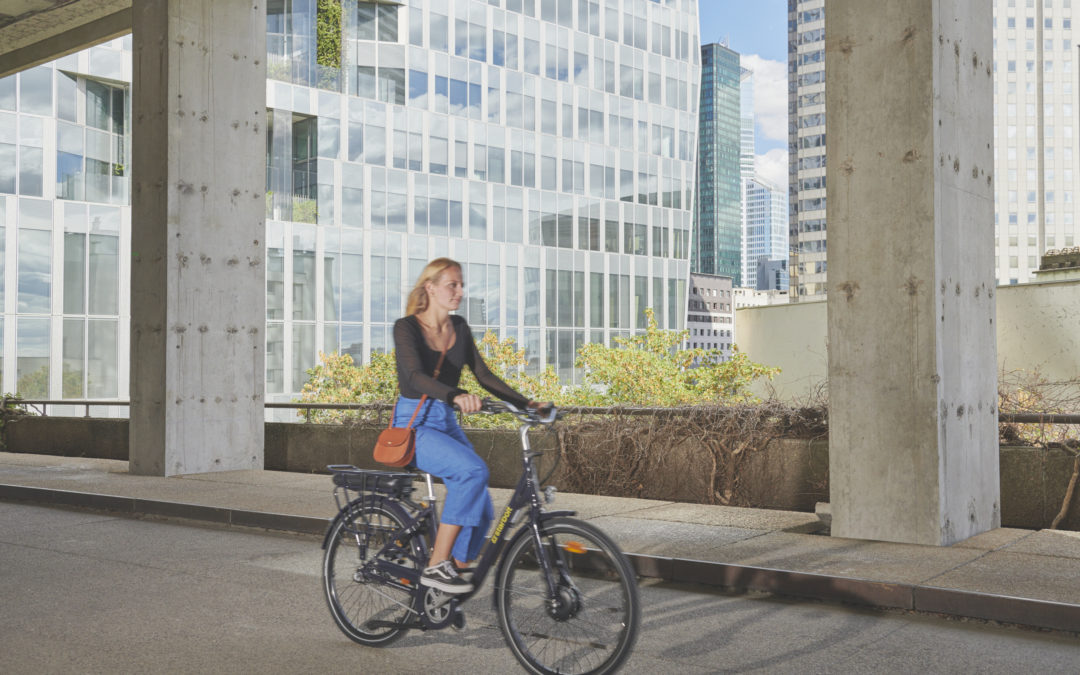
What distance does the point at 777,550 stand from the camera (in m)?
7.46

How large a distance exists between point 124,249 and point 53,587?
1269 inches

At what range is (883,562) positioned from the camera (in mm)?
7023

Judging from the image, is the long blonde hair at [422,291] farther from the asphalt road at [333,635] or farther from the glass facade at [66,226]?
the glass facade at [66,226]

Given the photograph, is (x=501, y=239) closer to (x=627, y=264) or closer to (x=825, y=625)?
(x=627, y=264)

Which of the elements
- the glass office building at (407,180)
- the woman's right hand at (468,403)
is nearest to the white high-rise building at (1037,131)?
the glass office building at (407,180)

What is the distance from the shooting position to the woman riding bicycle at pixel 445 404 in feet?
16.2

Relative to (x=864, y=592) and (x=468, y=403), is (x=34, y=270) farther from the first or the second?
(x=468, y=403)

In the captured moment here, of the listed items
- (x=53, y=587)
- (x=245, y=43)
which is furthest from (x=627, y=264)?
(x=53, y=587)

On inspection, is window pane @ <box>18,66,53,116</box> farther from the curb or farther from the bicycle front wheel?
the bicycle front wheel

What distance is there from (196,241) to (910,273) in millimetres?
9009

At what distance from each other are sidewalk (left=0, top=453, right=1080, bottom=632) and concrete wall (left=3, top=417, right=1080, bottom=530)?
1.55 feet

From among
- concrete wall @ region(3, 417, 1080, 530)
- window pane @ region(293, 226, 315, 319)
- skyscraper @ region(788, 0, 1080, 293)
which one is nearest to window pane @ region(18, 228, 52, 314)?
window pane @ region(293, 226, 315, 319)

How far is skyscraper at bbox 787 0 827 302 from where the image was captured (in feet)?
548

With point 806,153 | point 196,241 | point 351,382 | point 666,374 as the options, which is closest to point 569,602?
point 196,241
